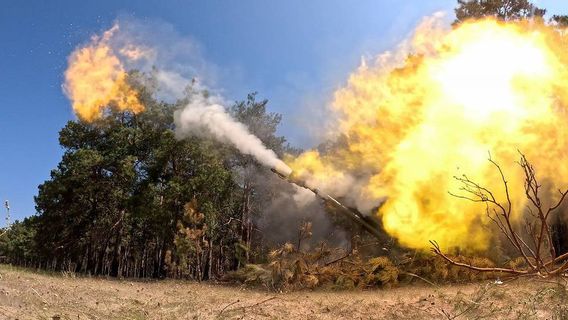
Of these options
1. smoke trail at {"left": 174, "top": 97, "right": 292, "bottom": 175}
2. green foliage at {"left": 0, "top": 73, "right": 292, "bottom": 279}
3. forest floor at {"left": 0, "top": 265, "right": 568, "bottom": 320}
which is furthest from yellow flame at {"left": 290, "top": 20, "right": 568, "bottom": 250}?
green foliage at {"left": 0, "top": 73, "right": 292, "bottom": 279}

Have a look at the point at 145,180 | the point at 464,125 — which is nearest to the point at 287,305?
the point at 464,125

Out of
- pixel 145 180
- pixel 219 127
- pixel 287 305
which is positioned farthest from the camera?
pixel 145 180

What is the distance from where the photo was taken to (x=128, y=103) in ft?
95.7

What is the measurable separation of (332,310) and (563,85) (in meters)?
9.24

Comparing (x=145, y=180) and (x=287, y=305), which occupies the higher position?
(x=145, y=180)

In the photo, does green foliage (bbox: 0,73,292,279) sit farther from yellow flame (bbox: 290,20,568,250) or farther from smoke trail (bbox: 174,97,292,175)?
yellow flame (bbox: 290,20,568,250)

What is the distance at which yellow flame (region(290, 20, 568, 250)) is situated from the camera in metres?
11.8

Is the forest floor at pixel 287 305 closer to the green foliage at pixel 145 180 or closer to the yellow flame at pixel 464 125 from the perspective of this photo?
the yellow flame at pixel 464 125

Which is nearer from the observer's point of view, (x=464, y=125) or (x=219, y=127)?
(x=464, y=125)

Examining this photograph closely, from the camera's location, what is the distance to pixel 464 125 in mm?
12734

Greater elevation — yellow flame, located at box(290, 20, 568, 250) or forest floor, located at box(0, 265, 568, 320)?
yellow flame, located at box(290, 20, 568, 250)

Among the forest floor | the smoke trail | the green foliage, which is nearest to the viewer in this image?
the forest floor

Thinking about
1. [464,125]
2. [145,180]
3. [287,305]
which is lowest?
[287,305]

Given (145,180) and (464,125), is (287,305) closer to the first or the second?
(464,125)
